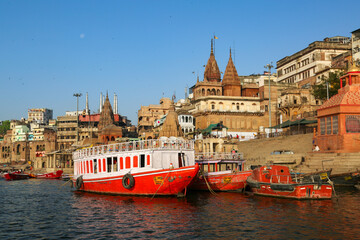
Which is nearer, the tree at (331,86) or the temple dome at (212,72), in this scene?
the tree at (331,86)

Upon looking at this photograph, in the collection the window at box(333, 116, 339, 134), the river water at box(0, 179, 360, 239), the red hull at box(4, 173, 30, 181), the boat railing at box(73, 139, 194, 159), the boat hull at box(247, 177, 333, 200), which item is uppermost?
the window at box(333, 116, 339, 134)

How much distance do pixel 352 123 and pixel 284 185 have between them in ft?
52.8

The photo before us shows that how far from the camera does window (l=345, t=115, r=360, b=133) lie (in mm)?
40062

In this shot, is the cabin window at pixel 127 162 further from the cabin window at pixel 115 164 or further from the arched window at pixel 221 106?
the arched window at pixel 221 106

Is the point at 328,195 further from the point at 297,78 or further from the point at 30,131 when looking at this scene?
the point at 30,131

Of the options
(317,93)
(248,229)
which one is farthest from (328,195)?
(317,93)

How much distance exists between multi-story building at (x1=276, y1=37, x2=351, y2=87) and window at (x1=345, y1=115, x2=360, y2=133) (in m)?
29.9

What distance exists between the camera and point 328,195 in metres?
27.8

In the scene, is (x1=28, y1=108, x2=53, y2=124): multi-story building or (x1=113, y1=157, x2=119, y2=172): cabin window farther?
(x1=28, y1=108, x2=53, y2=124): multi-story building

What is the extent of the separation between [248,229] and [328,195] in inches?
425

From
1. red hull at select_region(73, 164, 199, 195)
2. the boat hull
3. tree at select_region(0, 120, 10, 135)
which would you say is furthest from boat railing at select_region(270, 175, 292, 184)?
tree at select_region(0, 120, 10, 135)

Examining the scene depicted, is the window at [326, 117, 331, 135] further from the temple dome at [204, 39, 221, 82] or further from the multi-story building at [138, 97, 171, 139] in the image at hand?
the multi-story building at [138, 97, 171, 139]

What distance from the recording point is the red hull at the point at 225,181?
34.4 m

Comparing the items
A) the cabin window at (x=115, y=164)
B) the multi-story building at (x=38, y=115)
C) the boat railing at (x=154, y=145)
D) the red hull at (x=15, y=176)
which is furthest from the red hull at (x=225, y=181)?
the multi-story building at (x=38, y=115)
